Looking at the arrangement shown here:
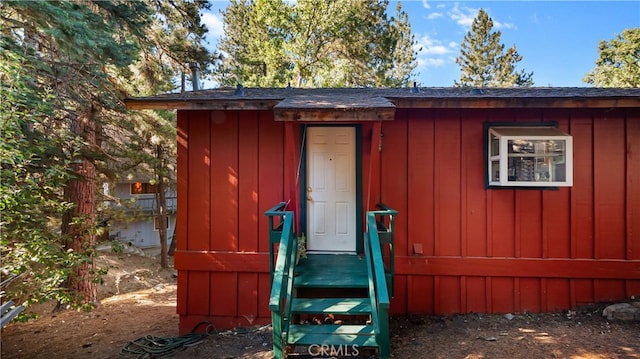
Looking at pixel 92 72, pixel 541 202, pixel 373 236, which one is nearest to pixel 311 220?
pixel 373 236

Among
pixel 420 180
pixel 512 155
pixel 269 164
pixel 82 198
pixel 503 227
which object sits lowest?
pixel 503 227

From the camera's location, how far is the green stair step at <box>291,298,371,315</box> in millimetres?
3219

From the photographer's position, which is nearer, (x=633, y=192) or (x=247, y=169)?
(x=633, y=192)

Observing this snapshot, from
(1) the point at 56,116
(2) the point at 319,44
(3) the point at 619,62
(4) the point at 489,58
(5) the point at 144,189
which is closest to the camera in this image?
(1) the point at 56,116

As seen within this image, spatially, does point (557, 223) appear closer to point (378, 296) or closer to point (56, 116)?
point (378, 296)

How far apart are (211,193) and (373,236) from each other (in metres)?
2.50

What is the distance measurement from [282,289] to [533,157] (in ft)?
12.1

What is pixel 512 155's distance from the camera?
4.18m

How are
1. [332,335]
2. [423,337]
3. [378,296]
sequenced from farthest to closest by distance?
[423,337]
[332,335]
[378,296]

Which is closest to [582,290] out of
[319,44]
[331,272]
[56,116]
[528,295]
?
[528,295]

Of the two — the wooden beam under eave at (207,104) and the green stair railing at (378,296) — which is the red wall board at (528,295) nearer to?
the green stair railing at (378,296)

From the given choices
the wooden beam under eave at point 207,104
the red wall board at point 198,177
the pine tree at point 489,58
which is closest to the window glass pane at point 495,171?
the wooden beam under eave at point 207,104

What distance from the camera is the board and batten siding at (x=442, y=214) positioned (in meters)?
4.29

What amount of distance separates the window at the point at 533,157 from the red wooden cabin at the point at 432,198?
0.02 m
